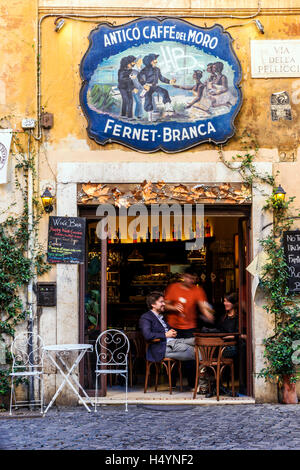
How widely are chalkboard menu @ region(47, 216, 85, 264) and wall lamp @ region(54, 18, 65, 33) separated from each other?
2617 millimetres

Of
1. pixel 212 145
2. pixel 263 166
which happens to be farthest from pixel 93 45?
pixel 263 166

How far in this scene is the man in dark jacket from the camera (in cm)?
916

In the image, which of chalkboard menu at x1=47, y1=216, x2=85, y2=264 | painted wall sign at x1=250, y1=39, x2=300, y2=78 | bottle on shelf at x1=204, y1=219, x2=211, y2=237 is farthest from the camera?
bottle on shelf at x1=204, y1=219, x2=211, y2=237

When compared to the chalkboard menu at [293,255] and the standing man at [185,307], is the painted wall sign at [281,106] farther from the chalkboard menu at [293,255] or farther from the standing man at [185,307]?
the standing man at [185,307]

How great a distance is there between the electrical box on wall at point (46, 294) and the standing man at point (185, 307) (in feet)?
6.88

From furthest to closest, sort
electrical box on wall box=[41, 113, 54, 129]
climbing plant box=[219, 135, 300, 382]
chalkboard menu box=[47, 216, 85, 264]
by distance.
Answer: electrical box on wall box=[41, 113, 54, 129], chalkboard menu box=[47, 216, 85, 264], climbing plant box=[219, 135, 300, 382]

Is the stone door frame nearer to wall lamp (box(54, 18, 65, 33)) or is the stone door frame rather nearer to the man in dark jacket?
the man in dark jacket

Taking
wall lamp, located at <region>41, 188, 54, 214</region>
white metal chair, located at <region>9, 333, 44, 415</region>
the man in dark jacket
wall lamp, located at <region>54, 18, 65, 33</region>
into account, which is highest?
wall lamp, located at <region>54, 18, 65, 33</region>

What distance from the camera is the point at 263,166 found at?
910cm

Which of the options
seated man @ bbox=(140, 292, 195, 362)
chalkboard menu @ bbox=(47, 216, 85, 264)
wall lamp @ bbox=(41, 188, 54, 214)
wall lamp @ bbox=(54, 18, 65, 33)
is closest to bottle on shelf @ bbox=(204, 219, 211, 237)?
seated man @ bbox=(140, 292, 195, 362)

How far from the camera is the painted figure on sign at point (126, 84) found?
9156 millimetres

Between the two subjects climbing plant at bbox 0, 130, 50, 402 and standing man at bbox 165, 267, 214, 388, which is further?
standing man at bbox 165, 267, 214, 388

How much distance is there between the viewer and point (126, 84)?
30.1 feet

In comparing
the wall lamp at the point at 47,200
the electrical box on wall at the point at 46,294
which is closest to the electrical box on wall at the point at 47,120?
the wall lamp at the point at 47,200
